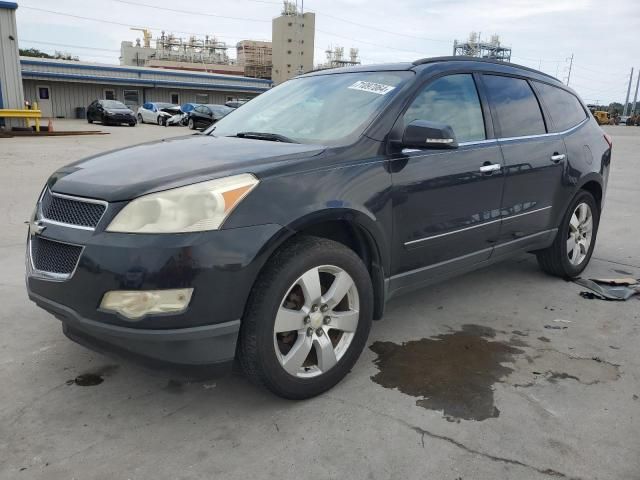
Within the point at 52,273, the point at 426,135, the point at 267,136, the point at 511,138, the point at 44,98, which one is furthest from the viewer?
the point at 44,98

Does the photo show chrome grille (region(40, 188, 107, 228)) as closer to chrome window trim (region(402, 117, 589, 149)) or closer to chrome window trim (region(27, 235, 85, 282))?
chrome window trim (region(27, 235, 85, 282))

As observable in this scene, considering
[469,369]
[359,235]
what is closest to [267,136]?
[359,235]

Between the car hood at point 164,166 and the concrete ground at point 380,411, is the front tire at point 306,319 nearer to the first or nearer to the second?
the concrete ground at point 380,411

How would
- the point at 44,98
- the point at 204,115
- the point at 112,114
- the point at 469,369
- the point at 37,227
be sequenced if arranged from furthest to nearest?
the point at 44,98 < the point at 112,114 < the point at 204,115 < the point at 469,369 < the point at 37,227

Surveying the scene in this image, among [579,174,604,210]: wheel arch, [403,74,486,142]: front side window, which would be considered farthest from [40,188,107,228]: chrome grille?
[579,174,604,210]: wheel arch

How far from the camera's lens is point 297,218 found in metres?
2.42

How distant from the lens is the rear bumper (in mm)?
2186

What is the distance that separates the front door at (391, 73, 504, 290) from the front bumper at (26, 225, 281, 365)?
103cm

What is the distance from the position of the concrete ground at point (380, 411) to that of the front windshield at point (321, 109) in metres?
1.36

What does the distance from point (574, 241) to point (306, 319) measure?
123 inches

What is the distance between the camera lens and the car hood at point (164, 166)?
2338mm

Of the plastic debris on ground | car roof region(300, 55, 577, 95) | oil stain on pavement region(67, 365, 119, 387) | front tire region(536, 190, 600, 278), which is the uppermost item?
car roof region(300, 55, 577, 95)

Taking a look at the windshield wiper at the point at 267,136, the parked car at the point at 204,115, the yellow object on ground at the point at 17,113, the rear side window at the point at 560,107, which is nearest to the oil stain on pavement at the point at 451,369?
the windshield wiper at the point at 267,136

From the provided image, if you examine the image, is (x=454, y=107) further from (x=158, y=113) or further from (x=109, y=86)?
(x=109, y=86)
